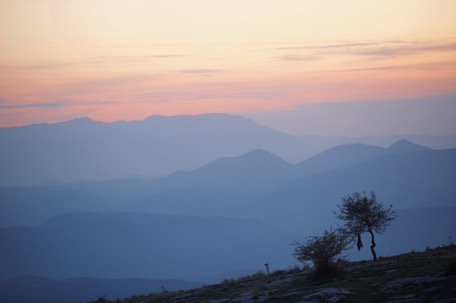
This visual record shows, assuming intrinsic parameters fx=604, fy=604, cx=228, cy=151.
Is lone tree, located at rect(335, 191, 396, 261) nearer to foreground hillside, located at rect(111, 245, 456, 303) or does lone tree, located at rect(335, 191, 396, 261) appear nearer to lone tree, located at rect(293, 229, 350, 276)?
foreground hillside, located at rect(111, 245, 456, 303)

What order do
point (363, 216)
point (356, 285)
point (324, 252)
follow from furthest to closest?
1. point (363, 216)
2. point (324, 252)
3. point (356, 285)

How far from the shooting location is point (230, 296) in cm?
3691

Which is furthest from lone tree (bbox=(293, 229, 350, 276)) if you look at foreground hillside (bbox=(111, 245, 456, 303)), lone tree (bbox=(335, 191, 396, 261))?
lone tree (bbox=(335, 191, 396, 261))

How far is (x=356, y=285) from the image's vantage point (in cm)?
3164

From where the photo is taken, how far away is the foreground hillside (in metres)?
27.3

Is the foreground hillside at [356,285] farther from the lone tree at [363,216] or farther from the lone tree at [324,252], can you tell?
the lone tree at [363,216]

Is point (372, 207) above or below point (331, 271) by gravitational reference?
above

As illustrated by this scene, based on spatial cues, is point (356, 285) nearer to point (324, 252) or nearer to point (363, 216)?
point (324, 252)

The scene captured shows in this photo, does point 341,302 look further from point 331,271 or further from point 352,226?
point 352,226

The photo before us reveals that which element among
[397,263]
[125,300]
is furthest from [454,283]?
[125,300]

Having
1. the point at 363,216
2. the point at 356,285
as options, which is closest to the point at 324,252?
the point at 356,285

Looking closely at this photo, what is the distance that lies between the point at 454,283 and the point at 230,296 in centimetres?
1457

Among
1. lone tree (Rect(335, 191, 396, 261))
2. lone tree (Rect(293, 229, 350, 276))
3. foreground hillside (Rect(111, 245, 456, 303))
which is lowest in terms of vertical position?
foreground hillside (Rect(111, 245, 456, 303))

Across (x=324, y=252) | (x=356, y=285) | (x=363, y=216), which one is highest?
(x=363, y=216)
